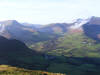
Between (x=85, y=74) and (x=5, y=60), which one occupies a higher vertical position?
(x=5, y=60)

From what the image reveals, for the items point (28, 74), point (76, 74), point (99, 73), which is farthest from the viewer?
point (99, 73)

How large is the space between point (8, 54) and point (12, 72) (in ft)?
494

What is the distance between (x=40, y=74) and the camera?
50.9 metres

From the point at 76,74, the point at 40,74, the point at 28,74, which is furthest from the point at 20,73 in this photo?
the point at 76,74

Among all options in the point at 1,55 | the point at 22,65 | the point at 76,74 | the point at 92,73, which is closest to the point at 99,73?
the point at 92,73

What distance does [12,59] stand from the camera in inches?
7077

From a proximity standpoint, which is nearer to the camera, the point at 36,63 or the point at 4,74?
the point at 4,74

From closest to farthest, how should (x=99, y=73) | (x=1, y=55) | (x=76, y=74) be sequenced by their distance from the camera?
(x=76, y=74)
(x=99, y=73)
(x=1, y=55)

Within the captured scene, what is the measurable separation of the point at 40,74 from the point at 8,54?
501 ft

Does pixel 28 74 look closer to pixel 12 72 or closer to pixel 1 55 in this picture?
pixel 12 72

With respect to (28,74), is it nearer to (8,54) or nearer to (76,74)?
(76,74)

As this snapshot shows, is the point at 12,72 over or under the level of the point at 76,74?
over

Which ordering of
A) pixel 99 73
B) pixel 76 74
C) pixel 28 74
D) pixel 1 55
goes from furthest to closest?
pixel 1 55, pixel 99 73, pixel 76 74, pixel 28 74

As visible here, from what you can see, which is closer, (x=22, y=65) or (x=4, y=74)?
(x=4, y=74)
